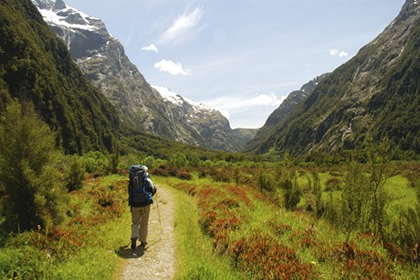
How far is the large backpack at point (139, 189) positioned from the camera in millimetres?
10281

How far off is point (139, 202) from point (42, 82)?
350ft

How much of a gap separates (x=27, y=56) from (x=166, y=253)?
4459 inches

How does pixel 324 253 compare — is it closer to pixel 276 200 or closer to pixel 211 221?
pixel 211 221

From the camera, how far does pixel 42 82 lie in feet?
329

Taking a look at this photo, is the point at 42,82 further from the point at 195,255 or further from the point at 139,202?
the point at 195,255

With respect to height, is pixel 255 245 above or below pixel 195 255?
above

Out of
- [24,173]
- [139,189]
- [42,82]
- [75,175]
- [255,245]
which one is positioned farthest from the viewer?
[42,82]

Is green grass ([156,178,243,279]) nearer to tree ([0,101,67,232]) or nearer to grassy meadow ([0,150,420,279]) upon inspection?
grassy meadow ([0,150,420,279])

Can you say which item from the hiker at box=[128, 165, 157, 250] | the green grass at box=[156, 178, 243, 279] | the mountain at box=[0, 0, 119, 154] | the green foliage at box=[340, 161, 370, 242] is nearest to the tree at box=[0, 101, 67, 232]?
the hiker at box=[128, 165, 157, 250]

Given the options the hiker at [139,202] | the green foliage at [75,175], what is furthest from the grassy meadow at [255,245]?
the green foliage at [75,175]

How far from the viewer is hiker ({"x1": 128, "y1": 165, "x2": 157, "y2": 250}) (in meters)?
10.3

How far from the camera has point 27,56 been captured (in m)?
101

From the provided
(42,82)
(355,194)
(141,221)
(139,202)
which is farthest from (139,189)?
(42,82)

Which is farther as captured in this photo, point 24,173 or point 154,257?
point 24,173
